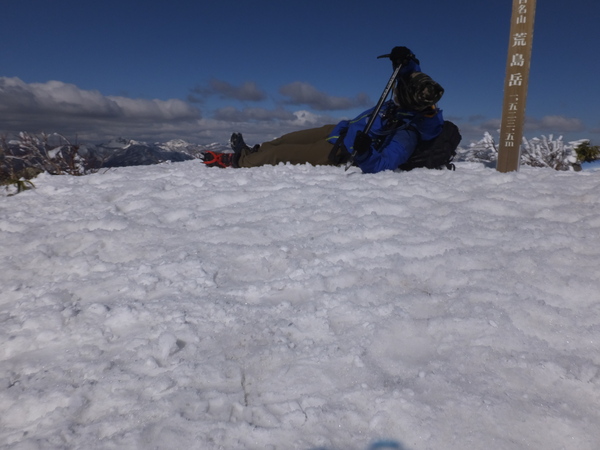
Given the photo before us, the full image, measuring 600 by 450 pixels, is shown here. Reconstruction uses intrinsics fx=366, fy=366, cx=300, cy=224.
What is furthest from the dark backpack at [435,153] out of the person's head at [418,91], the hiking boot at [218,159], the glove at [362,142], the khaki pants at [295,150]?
the hiking boot at [218,159]

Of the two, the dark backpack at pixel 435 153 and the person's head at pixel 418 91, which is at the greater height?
the person's head at pixel 418 91

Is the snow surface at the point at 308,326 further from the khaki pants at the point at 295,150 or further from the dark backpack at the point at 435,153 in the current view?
the khaki pants at the point at 295,150

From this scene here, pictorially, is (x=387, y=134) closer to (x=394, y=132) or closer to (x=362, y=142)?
(x=394, y=132)

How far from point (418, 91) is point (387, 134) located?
67 centimetres

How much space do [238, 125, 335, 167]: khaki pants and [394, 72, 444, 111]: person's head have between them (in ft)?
4.12

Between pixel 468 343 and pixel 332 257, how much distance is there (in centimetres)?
108

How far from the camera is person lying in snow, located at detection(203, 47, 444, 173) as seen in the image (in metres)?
4.77

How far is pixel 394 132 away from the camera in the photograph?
5168mm

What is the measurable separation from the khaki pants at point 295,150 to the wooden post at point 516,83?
2400mm

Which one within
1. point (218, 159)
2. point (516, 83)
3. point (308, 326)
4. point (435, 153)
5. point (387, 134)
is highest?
point (516, 83)

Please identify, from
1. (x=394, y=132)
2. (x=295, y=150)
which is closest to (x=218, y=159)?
(x=295, y=150)

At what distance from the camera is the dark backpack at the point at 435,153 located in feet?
17.1

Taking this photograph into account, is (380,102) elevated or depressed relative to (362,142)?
elevated

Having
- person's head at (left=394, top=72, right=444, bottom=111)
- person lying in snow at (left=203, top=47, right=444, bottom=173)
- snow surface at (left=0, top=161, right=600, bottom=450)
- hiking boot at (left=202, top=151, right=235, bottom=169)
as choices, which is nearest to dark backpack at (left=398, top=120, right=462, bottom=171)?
person lying in snow at (left=203, top=47, right=444, bottom=173)
